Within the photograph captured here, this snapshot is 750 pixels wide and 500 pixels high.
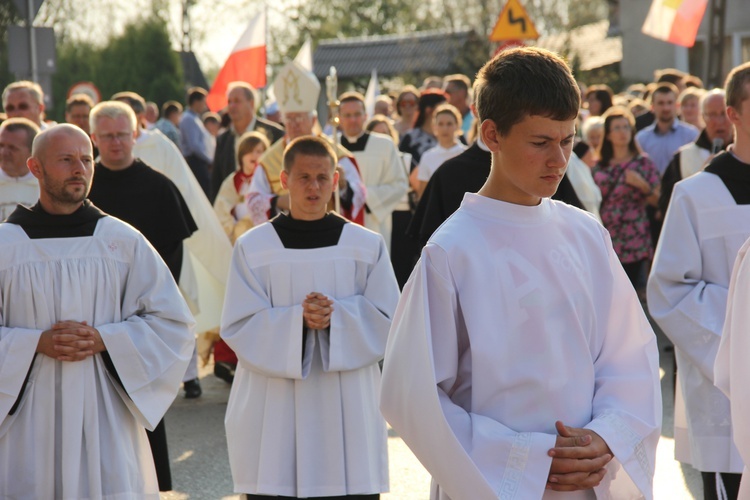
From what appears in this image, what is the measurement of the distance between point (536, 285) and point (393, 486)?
12.8 ft

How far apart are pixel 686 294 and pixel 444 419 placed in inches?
102

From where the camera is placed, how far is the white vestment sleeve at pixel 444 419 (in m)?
3.15

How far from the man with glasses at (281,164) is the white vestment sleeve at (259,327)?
289 centimetres

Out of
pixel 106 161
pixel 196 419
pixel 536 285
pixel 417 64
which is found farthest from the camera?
pixel 417 64

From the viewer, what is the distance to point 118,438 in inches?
197

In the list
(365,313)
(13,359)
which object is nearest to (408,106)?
(365,313)

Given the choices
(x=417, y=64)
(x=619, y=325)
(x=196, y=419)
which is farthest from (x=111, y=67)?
(x=619, y=325)

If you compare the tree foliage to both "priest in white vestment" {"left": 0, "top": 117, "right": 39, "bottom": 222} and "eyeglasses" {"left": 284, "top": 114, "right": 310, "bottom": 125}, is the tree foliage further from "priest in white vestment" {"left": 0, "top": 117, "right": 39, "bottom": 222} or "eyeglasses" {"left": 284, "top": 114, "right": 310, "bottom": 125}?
"priest in white vestment" {"left": 0, "top": 117, "right": 39, "bottom": 222}

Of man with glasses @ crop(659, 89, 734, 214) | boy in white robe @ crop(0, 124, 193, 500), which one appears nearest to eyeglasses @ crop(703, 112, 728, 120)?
man with glasses @ crop(659, 89, 734, 214)

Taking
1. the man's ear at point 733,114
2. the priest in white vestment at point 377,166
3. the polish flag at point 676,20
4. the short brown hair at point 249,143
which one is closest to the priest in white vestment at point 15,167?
the short brown hair at point 249,143

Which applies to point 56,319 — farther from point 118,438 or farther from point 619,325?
point 619,325

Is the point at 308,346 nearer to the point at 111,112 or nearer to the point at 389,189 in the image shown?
the point at 111,112

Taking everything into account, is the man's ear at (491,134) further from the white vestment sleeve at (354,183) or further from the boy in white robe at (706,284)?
the white vestment sleeve at (354,183)

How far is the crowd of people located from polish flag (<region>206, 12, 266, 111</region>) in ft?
12.0
